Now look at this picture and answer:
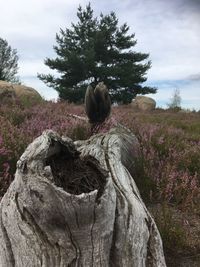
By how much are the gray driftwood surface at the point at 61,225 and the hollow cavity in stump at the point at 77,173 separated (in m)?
0.07

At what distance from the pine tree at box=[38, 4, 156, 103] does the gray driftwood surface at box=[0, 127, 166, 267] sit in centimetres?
3170

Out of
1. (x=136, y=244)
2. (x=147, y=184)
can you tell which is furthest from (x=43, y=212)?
(x=147, y=184)

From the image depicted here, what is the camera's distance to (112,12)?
127ft

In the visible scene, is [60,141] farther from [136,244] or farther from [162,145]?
[162,145]

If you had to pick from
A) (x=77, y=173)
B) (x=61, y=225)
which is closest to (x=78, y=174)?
(x=77, y=173)

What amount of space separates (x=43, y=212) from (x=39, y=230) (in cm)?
13

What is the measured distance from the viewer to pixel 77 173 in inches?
121

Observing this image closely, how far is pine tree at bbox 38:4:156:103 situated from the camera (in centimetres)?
Result: 3575

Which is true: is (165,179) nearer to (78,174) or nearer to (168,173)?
(168,173)

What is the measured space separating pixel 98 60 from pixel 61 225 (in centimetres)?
3591

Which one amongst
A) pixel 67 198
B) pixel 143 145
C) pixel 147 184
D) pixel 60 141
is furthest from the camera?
pixel 143 145

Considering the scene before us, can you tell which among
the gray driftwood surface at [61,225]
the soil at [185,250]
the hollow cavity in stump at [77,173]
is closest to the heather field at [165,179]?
the soil at [185,250]

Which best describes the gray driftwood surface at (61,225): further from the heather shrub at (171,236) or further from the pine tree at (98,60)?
the pine tree at (98,60)

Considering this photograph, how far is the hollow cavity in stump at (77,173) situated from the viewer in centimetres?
289
